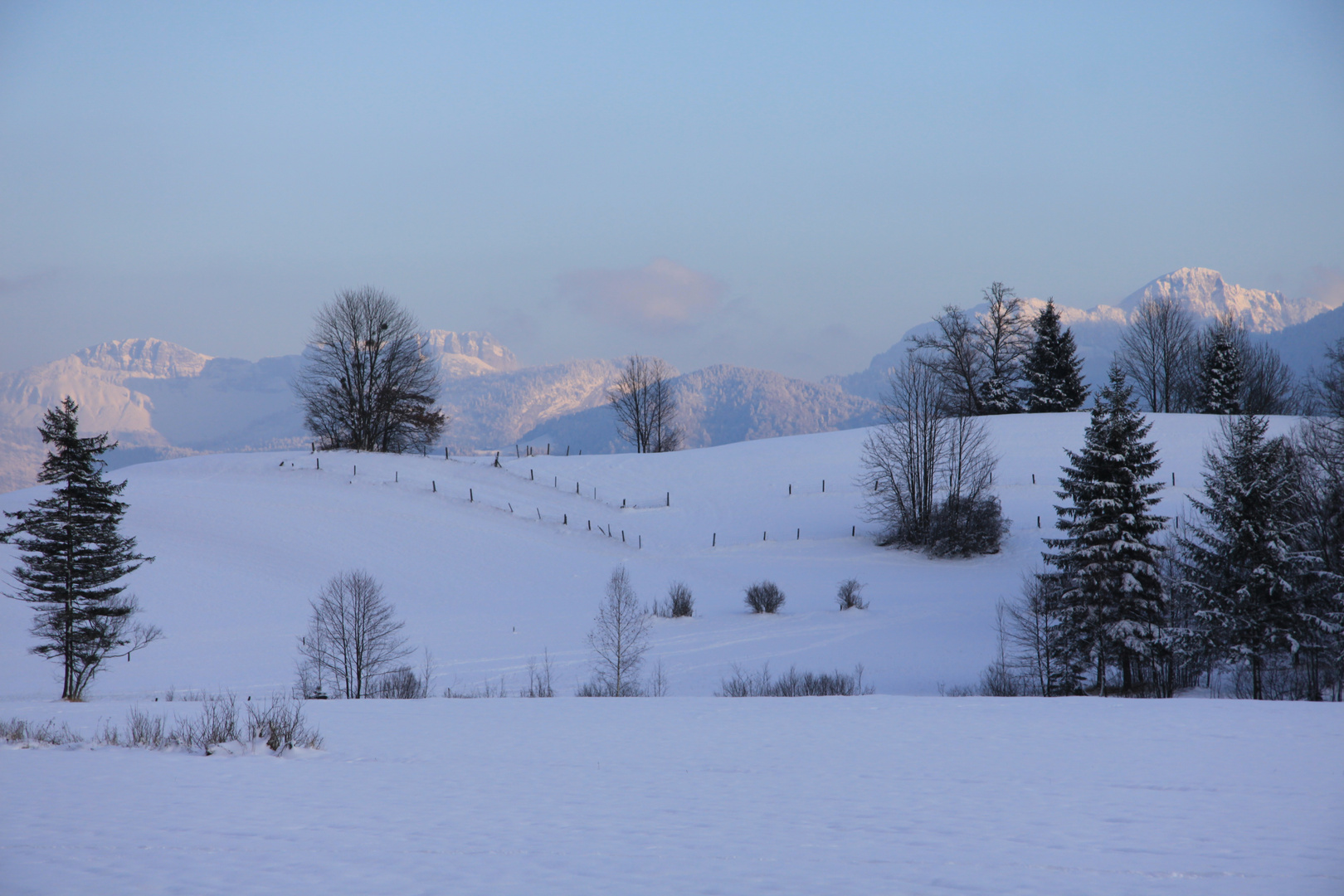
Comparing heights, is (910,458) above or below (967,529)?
above

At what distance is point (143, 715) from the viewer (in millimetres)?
14086

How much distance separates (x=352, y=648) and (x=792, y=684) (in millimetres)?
13708

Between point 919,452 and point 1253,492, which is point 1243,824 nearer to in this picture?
point 1253,492

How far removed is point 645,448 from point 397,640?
57.2 metres

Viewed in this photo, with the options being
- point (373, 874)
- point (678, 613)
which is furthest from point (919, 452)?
point (373, 874)

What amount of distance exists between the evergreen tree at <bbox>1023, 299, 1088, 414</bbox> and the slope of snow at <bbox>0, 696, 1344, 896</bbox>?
5731 centimetres

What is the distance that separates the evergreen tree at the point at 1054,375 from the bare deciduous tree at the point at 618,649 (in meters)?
49.4

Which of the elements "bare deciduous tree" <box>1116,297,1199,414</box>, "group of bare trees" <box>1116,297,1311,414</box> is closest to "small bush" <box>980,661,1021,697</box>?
"group of bare trees" <box>1116,297,1311,414</box>

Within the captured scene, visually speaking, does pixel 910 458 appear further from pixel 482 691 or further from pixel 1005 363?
pixel 482 691

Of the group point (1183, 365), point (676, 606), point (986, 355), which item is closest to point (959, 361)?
point (986, 355)

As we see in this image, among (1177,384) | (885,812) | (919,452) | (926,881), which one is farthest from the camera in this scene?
(1177,384)

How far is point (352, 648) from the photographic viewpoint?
2491 cm

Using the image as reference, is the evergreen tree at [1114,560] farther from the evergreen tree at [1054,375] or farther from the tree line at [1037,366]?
the evergreen tree at [1054,375]

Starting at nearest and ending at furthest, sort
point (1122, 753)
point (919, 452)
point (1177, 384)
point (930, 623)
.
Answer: point (1122, 753) → point (930, 623) → point (919, 452) → point (1177, 384)
